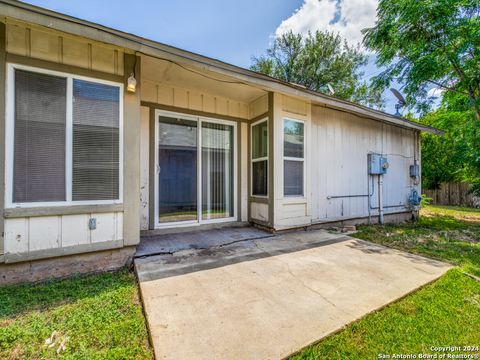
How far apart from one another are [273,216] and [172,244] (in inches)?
72.3

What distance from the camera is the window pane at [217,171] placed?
452 cm

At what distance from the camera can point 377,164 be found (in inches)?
233

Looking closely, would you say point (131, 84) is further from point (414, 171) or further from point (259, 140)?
point (414, 171)

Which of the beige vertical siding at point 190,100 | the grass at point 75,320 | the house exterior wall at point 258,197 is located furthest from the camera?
the house exterior wall at point 258,197

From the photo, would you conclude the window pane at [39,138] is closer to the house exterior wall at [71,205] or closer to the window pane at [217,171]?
the house exterior wall at [71,205]

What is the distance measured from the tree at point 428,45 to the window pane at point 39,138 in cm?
783

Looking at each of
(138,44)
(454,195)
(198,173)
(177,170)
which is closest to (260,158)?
(198,173)

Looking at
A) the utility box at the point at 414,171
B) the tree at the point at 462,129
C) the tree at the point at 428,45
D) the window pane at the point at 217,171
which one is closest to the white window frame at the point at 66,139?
the window pane at the point at 217,171

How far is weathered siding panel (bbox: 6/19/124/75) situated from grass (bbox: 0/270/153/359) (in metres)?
2.47

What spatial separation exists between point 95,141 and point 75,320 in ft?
6.13

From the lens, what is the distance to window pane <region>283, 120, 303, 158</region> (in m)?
4.46

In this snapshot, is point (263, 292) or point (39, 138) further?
point (39, 138)

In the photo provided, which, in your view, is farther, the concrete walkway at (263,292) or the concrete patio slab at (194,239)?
the concrete patio slab at (194,239)

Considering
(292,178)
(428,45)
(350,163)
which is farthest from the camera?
(428,45)
